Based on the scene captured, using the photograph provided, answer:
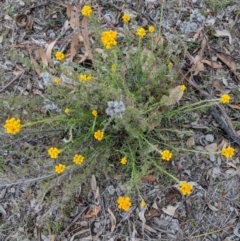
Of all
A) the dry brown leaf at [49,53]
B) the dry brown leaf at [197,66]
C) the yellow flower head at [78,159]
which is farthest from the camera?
the dry brown leaf at [49,53]

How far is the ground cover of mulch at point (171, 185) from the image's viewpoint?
2.75m

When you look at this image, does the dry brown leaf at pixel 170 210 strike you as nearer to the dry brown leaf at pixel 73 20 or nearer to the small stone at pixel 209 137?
the small stone at pixel 209 137

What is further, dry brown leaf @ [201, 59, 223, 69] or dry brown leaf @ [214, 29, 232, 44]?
dry brown leaf @ [214, 29, 232, 44]

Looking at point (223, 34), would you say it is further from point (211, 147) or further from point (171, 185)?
point (171, 185)

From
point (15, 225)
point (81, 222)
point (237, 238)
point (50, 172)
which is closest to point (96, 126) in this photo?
point (50, 172)

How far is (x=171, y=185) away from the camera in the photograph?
2799mm

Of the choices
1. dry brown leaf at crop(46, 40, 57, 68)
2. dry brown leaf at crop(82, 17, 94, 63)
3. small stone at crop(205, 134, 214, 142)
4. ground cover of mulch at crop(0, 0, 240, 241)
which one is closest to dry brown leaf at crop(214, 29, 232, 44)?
ground cover of mulch at crop(0, 0, 240, 241)

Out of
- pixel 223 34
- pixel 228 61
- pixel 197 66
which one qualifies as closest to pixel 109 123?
pixel 197 66

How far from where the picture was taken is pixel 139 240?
8.93 ft

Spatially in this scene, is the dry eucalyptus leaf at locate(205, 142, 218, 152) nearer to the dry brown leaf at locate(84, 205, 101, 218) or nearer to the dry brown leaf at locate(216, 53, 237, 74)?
the dry brown leaf at locate(216, 53, 237, 74)

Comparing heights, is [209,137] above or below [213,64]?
below

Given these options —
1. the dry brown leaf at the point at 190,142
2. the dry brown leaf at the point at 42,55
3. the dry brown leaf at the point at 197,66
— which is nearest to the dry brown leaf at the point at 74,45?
the dry brown leaf at the point at 42,55

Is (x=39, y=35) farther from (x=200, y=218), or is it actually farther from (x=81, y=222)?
(x=200, y=218)

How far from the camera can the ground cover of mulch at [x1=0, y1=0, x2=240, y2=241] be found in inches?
108
